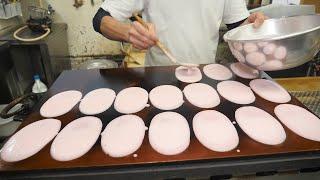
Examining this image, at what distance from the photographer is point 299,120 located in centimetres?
80

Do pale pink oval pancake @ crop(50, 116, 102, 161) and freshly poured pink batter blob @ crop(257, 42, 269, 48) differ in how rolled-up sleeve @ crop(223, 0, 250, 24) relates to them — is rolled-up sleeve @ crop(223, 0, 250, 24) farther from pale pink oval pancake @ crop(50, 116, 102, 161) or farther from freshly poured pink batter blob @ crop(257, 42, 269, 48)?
pale pink oval pancake @ crop(50, 116, 102, 161)

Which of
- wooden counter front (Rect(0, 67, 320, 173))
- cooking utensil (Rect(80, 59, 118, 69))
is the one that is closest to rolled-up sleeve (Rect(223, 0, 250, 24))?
wooden counter front (Rect(0, 67, 320, 173))

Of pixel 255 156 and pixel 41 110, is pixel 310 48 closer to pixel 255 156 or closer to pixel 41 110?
pixel 255 156

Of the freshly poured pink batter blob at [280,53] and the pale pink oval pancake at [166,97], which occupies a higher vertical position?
the freshly poured pink batter blob at [280,53]

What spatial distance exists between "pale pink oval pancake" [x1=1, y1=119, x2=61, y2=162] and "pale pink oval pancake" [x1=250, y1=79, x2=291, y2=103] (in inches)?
30.4

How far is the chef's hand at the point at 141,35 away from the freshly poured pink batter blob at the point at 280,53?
1.53 ft

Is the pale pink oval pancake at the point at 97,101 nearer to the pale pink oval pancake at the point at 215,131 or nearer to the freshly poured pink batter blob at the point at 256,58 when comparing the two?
the pale pink oval pancake at the point at 215,131

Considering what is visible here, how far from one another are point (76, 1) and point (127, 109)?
215cm

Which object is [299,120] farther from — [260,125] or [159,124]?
[159,124]

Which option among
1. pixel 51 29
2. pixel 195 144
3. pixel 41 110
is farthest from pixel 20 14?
pixel 195 144

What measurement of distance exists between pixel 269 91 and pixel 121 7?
83 cm

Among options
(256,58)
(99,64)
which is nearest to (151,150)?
(256,58)

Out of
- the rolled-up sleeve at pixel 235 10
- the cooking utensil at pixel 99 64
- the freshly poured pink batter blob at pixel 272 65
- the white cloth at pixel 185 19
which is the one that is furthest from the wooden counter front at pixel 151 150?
the cooking utensil at pixel 99 64

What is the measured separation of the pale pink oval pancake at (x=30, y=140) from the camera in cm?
67
